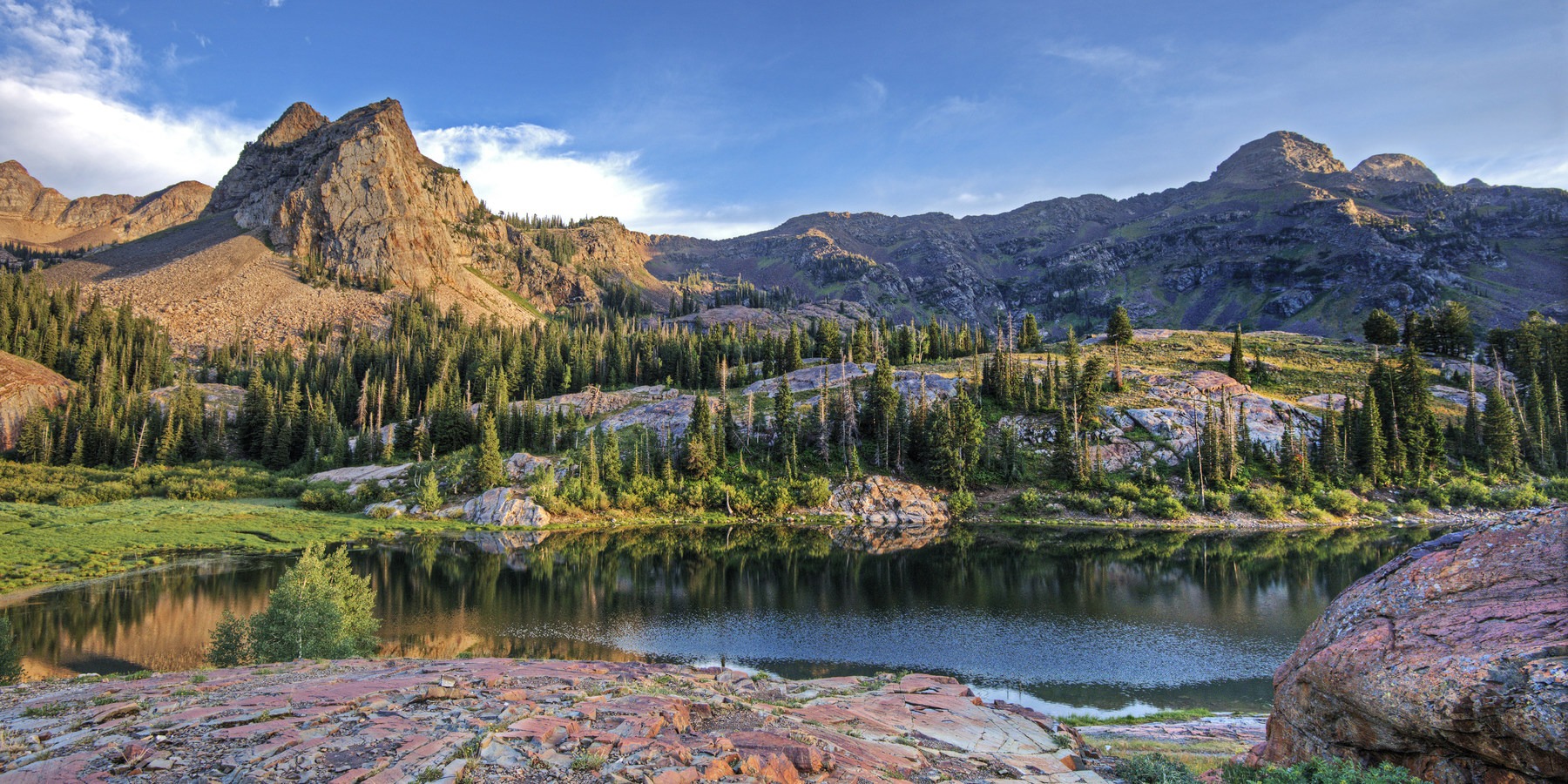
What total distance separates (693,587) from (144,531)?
56571 mm

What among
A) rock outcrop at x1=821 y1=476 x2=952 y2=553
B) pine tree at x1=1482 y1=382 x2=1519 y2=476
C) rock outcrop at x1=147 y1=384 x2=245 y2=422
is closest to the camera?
rock outcrop at x1=821 y1=476 x2=952 y2=553

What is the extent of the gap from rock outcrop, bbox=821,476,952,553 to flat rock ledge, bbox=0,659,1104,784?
54.4m

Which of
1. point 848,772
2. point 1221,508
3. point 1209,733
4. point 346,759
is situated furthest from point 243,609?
point 1221,508

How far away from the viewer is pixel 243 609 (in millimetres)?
41969

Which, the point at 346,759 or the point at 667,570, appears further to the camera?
the point at 667,570

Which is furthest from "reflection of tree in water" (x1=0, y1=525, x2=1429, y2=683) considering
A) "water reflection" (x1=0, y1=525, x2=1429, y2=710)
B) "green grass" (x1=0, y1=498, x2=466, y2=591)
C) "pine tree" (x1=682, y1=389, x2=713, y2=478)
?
"pine tree" (x1=682, y1=389, x2=713, y2=478)

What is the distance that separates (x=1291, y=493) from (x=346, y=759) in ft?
315

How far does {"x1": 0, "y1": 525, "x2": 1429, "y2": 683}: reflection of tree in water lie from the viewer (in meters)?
37.2

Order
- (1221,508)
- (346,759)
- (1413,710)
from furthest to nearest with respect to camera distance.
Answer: (1221,508) < (346,759) < (1413,710)

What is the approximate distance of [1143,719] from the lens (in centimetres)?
2452

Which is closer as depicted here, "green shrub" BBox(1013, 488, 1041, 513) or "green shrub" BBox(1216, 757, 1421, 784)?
"green shrub" BBox(1216, 757, 1421, 784)

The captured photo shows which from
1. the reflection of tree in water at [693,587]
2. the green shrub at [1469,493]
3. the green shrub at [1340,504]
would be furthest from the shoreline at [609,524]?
the reflection of tree in water at [693,587]

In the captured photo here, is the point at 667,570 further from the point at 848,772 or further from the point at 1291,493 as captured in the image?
the point at 1291,493

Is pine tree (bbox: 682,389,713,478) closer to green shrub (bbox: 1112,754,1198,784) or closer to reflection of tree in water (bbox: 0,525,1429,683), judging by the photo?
reflection of tree in water (bbox: 0,525,1429,683)
